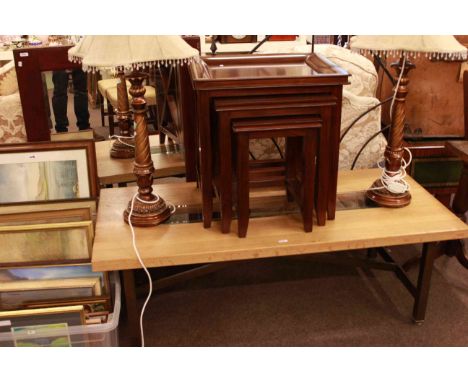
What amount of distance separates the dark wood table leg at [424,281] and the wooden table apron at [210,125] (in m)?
0.38

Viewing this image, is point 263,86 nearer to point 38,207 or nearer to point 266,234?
point 266,234

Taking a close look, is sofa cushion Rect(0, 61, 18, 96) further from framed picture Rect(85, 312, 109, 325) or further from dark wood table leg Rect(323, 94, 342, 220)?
dark wood table leg Rect(323, 94, 342, 220)

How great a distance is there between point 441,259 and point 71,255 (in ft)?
4.96

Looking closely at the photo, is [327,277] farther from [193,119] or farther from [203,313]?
[193,119]

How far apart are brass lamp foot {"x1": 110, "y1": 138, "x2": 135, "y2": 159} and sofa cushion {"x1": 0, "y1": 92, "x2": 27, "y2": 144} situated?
367mm

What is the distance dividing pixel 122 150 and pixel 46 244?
0.66 m

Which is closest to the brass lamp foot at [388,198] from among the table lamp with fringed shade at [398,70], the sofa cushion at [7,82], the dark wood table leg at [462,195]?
the table lamp with fringed shade at [398,70]

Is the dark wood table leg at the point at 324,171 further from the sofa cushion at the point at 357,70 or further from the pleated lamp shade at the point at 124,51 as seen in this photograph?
the sofa cushion at the point at 357,70

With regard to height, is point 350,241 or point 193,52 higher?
point 193,52

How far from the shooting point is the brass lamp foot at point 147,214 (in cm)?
149

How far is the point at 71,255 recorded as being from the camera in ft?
4.82

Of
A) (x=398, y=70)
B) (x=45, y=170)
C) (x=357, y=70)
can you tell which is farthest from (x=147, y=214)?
(x=357, y=70)

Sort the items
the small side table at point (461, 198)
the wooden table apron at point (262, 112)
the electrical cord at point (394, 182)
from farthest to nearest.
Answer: the small side table at point (461, 198)
the electrical cord at point (394, 182)
the wooden table apron at point (262, 112)
